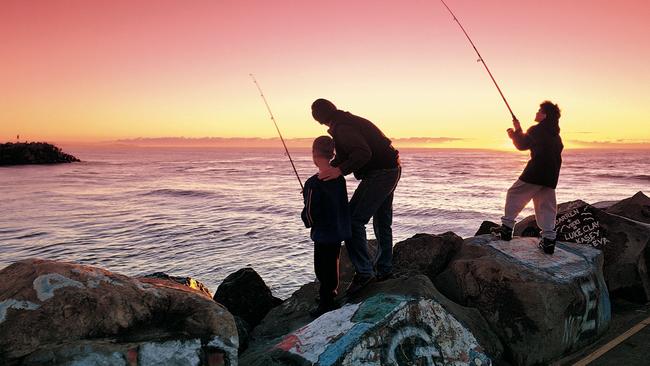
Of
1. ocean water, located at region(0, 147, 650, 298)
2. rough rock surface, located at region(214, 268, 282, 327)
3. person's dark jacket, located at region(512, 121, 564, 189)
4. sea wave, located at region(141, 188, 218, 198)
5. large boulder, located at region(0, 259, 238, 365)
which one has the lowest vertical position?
sea wave, located at region(141, 188, 218, 198)

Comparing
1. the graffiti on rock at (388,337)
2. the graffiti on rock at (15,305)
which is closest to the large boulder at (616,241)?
the graffiti on rock at (388,337)

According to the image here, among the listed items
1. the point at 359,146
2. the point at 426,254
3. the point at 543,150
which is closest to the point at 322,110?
the point at 359,146

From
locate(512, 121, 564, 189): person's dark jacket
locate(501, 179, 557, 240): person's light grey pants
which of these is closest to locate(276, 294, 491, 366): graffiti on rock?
locate(501, 179, 557, 240): person's light grey pants

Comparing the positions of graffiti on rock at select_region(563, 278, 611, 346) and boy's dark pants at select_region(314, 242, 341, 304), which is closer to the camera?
boy's dark pants at select_region(314, 242, 341, 304)

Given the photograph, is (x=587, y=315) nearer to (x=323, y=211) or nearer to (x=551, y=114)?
(x=551, y=114)

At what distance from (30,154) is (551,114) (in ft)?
290

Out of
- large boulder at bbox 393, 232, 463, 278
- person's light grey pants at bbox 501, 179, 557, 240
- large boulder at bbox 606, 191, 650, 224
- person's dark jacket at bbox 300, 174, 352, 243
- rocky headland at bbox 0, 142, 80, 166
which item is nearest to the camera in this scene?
person's dark jacket at bbox 300, 174, 352, 243

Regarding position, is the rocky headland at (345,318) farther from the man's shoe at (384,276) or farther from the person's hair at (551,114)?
the person's hair at (551,114)

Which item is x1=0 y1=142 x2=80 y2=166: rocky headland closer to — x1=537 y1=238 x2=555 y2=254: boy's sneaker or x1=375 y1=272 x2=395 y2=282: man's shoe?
x1=375 y1=272 x2=395 y2=282: man's shoe

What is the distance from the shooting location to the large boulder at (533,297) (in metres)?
4.63

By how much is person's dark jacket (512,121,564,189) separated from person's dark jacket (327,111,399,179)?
2.04 metres

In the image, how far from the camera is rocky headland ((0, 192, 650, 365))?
326 cm

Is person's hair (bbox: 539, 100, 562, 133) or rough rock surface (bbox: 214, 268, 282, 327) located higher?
person's hair (bbox: 539, 100, 562, 133)

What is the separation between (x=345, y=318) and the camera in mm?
3840
